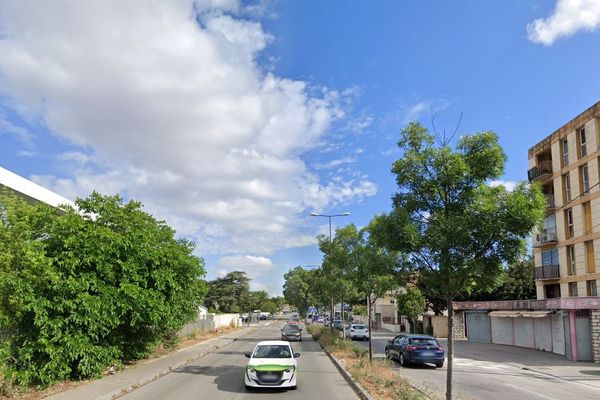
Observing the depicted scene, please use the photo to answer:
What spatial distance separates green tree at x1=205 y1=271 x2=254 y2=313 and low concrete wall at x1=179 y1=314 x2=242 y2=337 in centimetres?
2051

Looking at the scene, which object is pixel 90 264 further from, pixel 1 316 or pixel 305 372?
pixel 305 372

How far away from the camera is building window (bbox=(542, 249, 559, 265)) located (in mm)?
39672

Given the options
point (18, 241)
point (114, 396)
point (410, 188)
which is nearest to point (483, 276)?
point (410, 188)

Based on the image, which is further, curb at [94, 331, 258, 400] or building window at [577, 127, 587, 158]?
building window at [577, 127, 587, 158]

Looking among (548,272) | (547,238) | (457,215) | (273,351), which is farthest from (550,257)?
(457,215)

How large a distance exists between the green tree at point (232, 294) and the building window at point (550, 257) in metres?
62.0

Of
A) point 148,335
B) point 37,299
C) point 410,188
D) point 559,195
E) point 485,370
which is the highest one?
point 559,195

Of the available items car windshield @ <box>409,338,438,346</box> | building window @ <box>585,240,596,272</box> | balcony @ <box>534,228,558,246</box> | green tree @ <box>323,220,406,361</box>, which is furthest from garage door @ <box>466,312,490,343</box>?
car windshield @ <box>409,338,438,346</box>

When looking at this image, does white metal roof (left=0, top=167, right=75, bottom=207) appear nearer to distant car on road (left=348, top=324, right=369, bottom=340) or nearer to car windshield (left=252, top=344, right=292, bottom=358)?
car windshield (left=252, top=344, right=292, bottom=358)

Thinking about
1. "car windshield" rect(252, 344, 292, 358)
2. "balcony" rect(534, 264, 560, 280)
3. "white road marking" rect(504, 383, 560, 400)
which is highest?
"balcony" rect(534, 264, 560, 280)

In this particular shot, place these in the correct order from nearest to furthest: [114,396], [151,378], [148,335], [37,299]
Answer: [114,396], [37,299], [151,378], [148,335]

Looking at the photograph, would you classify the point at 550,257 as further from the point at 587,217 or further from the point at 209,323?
the point at 209,323

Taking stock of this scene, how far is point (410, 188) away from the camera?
11.3 m

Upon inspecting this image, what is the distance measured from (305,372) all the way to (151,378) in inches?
216
